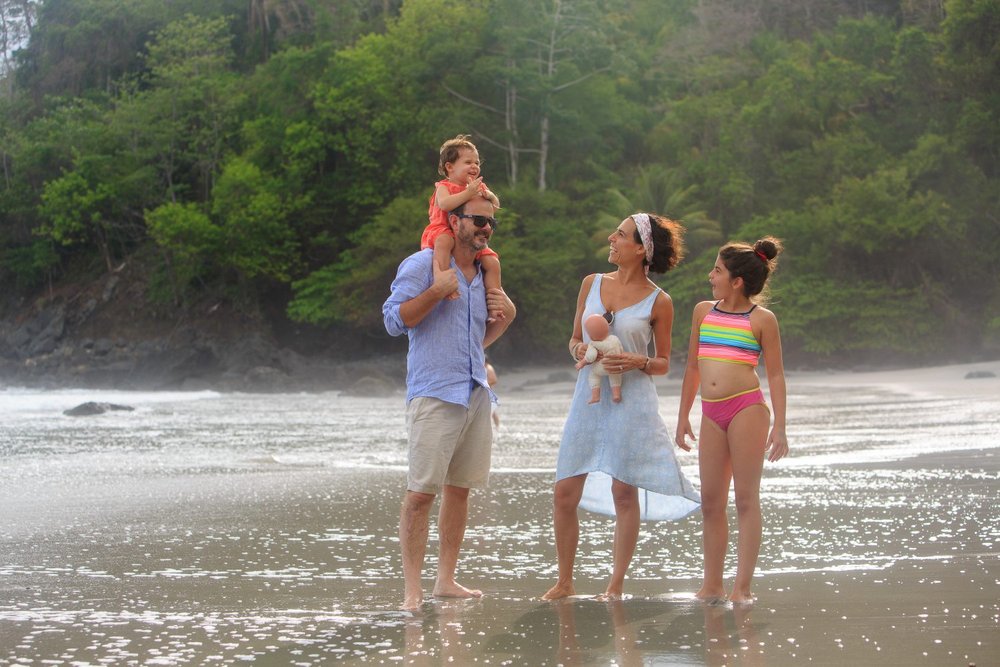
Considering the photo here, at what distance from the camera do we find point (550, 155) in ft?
131

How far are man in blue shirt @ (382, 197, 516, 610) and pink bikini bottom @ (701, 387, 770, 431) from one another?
2.73 feet

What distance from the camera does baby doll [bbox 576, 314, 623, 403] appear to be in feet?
14.1

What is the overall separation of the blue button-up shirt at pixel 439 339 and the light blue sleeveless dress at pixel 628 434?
42 centimetres

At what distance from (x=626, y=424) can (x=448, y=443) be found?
2.15 feet

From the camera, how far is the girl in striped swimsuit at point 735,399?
429 centimetres

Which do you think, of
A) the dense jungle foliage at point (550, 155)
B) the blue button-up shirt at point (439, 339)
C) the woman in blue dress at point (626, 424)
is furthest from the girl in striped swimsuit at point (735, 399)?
the dense jungle foliage at point (550, 155)

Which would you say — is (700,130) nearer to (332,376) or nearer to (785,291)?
(785,291)

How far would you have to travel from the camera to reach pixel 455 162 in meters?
4.44

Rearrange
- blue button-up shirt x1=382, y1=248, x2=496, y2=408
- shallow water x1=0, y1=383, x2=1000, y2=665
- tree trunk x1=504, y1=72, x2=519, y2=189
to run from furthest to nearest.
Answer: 1. tree trunk x1=504, y1=72, x2=519, y2=189
2. blue button-up shirt x1=382, y1=248, x2=496, y2=408
3. shallow water x1=0, y1=383, x2=1000, y2=665

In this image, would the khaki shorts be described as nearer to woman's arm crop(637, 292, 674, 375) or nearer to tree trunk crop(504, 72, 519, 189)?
woman's arm crop(637, 292, 674, 375)

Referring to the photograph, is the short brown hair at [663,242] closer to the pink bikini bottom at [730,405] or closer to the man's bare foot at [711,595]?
the pink bikini bottom at [730,405]

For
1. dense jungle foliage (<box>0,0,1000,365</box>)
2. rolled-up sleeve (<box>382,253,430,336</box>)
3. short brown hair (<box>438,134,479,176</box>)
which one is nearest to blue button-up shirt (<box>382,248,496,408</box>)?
rolled-up sleeve (<box>382,253,430,336</box>)

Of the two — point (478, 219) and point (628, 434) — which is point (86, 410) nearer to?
point (478, 219)

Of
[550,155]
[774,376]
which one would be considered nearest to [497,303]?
[774,376]
